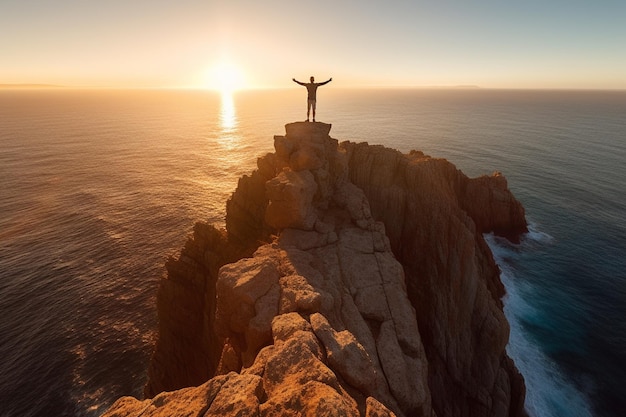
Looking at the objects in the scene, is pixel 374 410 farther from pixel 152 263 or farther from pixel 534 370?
pixel 152 263

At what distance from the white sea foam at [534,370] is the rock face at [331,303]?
6422 mm

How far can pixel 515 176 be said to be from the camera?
9050 cm

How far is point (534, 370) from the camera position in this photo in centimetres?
3719

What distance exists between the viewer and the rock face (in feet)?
37.5

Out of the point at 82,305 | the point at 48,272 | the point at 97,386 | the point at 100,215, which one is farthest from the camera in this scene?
the point at 100,215

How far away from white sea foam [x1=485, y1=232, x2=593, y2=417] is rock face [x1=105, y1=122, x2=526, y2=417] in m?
6.42

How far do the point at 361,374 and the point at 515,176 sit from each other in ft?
324

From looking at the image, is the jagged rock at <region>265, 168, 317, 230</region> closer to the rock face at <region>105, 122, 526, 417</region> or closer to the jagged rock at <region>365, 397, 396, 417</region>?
the rock face at <region>105, 122, 526, 417</region>

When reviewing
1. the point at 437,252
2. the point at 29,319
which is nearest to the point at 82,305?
the point at 29,319

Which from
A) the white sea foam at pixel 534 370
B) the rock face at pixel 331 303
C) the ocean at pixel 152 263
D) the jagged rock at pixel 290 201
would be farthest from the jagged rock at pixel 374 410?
the ocean at pixel 152 263

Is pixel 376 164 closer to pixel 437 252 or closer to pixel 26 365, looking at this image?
pixel 437 252

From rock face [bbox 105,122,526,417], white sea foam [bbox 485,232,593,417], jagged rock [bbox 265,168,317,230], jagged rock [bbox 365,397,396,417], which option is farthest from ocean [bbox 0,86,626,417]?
jagged rock [bbox 365,397,396,417]

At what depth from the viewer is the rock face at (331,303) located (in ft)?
37.5

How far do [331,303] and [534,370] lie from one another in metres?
36.5
